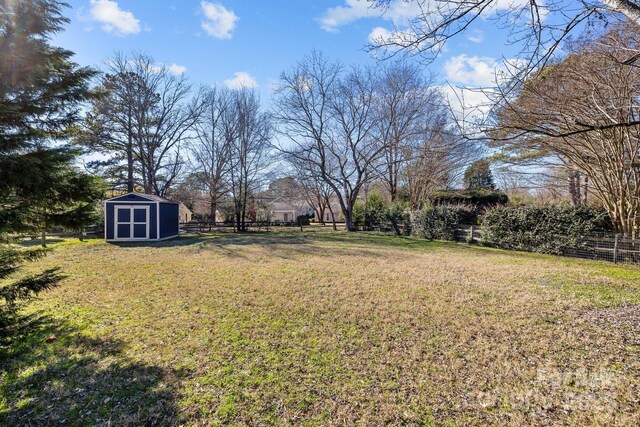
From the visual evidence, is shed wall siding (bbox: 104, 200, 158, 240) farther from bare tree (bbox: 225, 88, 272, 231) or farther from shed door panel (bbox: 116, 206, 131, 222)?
bare tree (bbox: 225, 88, 272, 231)

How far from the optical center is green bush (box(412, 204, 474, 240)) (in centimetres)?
1414

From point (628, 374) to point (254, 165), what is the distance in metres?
22.5

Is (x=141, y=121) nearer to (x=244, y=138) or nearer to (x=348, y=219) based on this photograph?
(x=244, y=138)

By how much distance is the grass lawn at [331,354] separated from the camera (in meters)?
2.20

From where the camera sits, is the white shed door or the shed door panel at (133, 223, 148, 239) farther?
the shed door panel at (133, 223, 148, 239)

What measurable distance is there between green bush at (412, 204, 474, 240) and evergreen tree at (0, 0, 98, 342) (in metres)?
14.0

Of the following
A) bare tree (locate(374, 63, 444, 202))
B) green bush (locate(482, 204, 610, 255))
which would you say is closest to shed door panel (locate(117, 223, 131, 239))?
bare tree (locate(374, 63, 444, 202))

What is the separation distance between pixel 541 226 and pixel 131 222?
1741cm

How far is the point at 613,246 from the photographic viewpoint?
27.2 feet

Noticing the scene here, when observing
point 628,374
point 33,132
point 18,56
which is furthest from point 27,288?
point 628,374

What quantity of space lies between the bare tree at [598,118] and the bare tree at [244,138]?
55.5 ft

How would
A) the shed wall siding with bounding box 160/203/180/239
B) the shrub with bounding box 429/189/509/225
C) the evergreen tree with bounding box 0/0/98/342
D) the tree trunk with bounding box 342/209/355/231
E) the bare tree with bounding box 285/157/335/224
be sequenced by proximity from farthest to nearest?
the bare tree with bounding box 285/157/335/224 → the tree trunk with bounding box 342/209/355/231 → the shrub with bounding box 429/189/509/225 → the shed wall siding with bounding box 160/203/180/239 → the evergreen tree with bounding box 0/0/98/342

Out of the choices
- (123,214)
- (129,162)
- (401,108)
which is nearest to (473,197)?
(401,108)

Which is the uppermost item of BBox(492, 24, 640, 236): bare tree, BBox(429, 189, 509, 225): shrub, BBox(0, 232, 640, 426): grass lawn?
BBox(492, 24, 640, 236): bare tree
